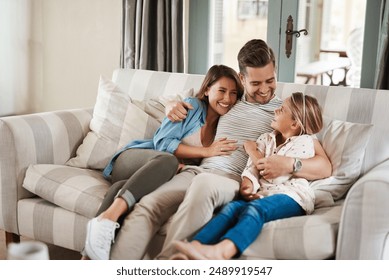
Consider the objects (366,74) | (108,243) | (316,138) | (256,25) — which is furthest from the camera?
(256,25)

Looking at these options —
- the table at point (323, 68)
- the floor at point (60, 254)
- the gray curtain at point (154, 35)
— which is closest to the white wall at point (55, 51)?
the gray curtain at point (154, 35)

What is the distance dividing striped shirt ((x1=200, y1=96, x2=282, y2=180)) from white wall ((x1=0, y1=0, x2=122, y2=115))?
1.54m

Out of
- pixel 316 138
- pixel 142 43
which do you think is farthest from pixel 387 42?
pixel 142 43

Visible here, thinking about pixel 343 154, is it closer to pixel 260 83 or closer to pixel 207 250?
pixel 260 83

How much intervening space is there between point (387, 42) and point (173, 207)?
1.51 m

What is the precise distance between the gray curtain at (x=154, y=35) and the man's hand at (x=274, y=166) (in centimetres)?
140

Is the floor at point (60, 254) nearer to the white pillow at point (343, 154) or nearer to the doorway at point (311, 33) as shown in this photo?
the white pillow at point (343, 154)

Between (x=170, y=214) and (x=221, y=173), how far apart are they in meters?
0.30

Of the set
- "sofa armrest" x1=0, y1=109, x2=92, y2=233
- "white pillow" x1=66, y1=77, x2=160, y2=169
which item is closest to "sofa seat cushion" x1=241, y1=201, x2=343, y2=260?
"white pillow" x1=66, y1=77, x2=160, y2=169

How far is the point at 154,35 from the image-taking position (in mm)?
3277

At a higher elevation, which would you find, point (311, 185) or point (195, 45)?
point (195, 45)

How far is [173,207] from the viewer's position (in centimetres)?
185
